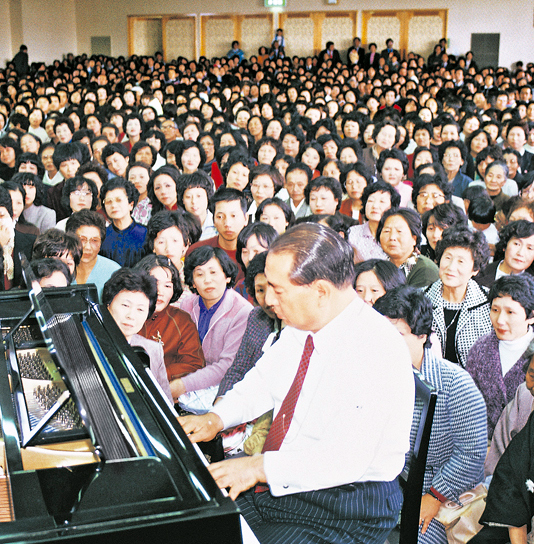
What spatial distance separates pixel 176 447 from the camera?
1539 mm

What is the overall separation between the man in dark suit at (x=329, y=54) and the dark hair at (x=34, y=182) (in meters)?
12.9

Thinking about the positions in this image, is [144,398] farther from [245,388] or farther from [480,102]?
[480,102]

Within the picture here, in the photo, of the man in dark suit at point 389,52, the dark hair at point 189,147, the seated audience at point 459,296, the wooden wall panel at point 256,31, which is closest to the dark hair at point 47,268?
the seated audience at point 459,296

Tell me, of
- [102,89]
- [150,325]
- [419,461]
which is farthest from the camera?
[102,89]

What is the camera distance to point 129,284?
2.88 m

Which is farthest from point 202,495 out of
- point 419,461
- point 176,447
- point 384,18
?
point 384,18

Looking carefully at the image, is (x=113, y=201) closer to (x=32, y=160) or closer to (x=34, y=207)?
(x=34, y=207)

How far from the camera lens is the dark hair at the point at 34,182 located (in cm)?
505

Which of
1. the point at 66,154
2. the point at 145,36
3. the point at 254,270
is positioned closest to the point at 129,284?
the point at 254,270

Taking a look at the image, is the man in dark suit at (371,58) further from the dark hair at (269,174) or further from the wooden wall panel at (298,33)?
the dark hair at (269,174)

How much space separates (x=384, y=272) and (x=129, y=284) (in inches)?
45.0

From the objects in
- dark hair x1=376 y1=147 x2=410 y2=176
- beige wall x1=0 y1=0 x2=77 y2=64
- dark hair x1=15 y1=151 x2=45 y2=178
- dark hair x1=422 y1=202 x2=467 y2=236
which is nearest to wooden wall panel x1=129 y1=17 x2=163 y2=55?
beige wall x1=0 y1=0 x2=77 y2=64

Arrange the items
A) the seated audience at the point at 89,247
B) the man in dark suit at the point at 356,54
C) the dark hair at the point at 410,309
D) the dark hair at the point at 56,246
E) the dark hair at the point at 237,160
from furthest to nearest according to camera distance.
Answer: the man in dark suit at the point at 356,54, the dark hair at the point at 237,160, the seated audience at the point at 89,247, the dark hair at the point at 56,246, the dark hair at the point at 410,309

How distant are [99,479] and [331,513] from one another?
2.12 feet
